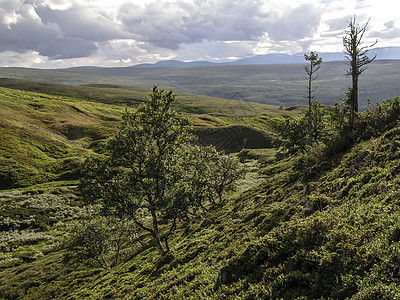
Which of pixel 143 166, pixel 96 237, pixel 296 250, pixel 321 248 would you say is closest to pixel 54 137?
pixel 96 237

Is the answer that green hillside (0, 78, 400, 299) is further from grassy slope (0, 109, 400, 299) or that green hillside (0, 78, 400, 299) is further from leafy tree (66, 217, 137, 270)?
leafy tree (66, 217, 137, 270)

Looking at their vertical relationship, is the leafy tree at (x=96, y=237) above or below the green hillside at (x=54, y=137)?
below

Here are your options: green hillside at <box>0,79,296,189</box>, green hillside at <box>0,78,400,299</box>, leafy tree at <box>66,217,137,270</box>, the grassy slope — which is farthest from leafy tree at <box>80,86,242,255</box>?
green hillside at <box>0,79,296,189</box>

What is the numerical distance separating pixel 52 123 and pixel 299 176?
15422 centimetres

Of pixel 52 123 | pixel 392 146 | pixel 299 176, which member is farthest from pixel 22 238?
pixel 52 123

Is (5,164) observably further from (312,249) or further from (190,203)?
(312,249)

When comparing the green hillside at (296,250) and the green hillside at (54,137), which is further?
the green hillside at (54,137)

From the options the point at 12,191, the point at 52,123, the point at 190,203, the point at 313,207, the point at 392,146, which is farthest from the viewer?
the point at 52,123

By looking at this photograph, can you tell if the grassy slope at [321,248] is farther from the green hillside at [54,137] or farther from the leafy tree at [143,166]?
the green hillside at [54,137]

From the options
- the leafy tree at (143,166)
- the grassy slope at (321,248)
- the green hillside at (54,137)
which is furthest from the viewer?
the green hillside at (54,137)

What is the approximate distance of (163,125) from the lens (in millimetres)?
26547

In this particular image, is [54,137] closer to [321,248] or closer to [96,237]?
[96,237]

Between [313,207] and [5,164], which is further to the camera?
[5,164]

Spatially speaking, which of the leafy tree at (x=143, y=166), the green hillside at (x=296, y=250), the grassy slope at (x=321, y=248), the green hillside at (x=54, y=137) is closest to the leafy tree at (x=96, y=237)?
the green hillside at (x=296, y=250)
